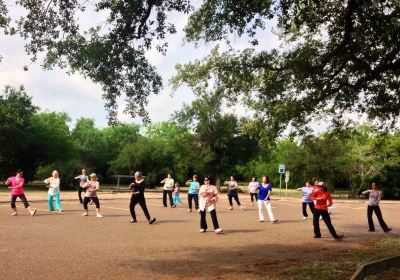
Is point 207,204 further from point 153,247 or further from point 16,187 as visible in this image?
point 16,187

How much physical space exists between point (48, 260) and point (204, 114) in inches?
1741

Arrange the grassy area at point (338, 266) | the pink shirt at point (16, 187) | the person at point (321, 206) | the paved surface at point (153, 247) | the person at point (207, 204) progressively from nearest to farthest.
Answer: the grassy area at point (338, 266) → the paved surface at point (153, 247) → the person at point (321, 206) → the person at point (207, 204) → the pink shirt at point (16, 187)

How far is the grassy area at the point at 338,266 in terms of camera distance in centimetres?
826

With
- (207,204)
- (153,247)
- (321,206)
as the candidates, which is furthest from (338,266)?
(207,204)

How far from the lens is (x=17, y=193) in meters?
18.1

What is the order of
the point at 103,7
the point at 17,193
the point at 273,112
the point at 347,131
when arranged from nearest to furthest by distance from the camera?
the point at 103,7 → the point at 273,112 → the point at 347,131 → the point at 17,193

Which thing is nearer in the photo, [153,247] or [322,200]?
[153,247]

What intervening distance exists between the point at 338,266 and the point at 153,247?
4.35 meters

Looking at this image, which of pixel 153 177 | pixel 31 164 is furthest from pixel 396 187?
pixel 31 164

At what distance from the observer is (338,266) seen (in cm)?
912

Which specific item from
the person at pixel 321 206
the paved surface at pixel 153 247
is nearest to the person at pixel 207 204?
the paved surface at pixel 153 247

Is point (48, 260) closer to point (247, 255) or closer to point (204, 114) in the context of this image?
point (247, 255)

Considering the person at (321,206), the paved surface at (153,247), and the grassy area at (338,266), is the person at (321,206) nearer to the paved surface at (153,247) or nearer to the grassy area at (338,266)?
the paved surface at (153,247)

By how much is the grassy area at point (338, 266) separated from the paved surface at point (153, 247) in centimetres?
42
